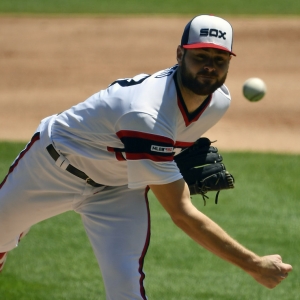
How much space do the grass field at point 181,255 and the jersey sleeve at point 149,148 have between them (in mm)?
1839

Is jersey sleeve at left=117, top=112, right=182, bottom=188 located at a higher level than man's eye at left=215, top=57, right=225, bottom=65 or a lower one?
lower

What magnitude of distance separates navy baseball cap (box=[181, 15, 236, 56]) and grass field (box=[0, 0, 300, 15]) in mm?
13207

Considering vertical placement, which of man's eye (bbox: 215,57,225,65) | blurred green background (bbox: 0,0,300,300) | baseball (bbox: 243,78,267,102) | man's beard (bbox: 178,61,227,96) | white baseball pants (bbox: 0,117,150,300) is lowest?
blurred green background (bbox: 0,0,300,300)

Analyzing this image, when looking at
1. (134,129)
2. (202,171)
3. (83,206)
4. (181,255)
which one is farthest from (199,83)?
(181,255)

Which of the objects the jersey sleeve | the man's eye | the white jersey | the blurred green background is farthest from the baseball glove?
the blurred green background

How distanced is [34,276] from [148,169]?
2.35 m

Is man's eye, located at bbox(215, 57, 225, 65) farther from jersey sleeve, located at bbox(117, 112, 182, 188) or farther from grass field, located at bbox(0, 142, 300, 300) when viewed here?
grass field, located at bbox(0, 142, 300, 300)

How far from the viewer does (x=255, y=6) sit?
18.0 metres

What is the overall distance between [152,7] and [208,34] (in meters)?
14.7

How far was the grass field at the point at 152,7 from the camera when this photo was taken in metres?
17.3

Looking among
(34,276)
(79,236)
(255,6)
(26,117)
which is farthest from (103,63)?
(34,276)

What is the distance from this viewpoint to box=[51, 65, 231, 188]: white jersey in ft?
12.2

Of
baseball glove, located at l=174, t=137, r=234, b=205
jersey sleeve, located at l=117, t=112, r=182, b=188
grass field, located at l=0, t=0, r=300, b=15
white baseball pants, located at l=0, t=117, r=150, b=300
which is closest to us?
jersey sleeve, located at l=117, t=112, r=182, b=188

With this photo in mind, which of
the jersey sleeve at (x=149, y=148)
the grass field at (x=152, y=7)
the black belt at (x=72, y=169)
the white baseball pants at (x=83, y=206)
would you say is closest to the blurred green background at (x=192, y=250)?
the white baseball pants at (x=83, y=206)
